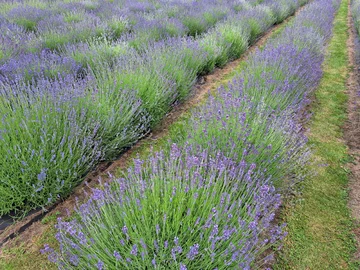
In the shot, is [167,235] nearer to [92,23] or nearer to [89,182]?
[89,182]

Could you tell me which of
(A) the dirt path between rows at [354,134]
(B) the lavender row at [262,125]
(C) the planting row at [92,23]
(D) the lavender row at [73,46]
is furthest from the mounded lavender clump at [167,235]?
(C) the planting row at [92,23]

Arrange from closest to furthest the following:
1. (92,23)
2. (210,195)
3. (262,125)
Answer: (210,195) < (262,125) < (92,23)

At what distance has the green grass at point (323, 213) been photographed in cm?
211

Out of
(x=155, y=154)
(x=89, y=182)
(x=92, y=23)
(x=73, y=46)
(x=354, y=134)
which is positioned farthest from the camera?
(x=92, y=23)

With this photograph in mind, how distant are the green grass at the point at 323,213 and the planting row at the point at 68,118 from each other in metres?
1.71

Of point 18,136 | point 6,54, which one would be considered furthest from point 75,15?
point 18,136

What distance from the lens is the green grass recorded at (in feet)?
6.92

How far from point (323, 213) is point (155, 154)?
1.54 metres

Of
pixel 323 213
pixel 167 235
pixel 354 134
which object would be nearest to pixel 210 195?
pixel 167 235

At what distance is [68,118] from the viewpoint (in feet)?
8.12

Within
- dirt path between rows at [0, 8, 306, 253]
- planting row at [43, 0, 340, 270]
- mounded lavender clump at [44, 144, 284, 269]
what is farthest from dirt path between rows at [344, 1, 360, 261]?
dirt path between rows at [0, 8, 306, 253]

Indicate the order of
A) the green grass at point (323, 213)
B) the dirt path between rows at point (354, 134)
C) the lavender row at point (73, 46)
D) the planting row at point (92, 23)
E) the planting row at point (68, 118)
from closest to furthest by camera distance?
the green grass at point (323, 213) < the planting row at point (68, 118) < the dirt path between rows at point (354, 134) < the lavender row at point (73, 46) < the planting row at point (92, 23)

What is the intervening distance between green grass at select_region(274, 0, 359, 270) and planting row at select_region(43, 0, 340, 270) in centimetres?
19

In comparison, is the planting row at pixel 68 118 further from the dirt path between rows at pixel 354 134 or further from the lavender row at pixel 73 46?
the dirt path between rows at pixel 354 134
